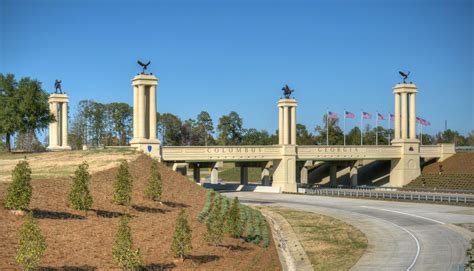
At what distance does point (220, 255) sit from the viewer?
85.6 feet

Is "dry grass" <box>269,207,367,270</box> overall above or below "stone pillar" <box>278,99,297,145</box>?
below

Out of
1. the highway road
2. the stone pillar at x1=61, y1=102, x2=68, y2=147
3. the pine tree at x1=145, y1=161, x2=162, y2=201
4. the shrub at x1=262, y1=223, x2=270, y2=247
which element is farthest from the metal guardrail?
the stone pillar at x1=61, y1=102, x2=68, y2=147

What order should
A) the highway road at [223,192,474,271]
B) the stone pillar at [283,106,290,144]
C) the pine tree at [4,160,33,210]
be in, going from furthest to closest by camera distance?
the stone pillar at [283,106,290,144]
the highway road at [223,192,474,271]
the pine tree at [4,160,33,210]

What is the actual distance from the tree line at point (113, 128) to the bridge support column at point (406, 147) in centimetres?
1240

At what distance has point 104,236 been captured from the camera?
2520 cm

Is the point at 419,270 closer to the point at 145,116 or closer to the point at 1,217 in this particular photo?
the point at 1,217

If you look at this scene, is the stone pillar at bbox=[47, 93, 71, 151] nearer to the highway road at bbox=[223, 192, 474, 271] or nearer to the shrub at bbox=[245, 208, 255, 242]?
the highway road at bbox=[223, 192, 474, 271]

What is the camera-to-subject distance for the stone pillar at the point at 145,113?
6334 cm

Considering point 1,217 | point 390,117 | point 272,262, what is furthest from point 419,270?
point 390,117

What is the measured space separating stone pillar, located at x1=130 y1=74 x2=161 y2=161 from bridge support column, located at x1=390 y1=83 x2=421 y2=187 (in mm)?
38780

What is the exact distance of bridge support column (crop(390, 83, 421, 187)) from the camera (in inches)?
3260

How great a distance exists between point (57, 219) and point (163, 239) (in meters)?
5.15

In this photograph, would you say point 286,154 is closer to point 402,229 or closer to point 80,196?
point 402,229

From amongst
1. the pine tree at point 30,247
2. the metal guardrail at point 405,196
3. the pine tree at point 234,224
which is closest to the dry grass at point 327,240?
the pine tree at point 234,224
